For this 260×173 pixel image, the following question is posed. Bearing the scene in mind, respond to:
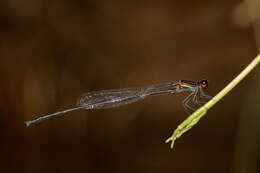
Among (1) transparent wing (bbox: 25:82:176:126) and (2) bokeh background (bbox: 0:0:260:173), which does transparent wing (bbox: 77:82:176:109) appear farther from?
(2) bokeh background (bbox: 0:0:260:173)

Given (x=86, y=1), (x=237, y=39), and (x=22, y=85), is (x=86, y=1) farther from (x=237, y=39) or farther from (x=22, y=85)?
(x=237, y=39)

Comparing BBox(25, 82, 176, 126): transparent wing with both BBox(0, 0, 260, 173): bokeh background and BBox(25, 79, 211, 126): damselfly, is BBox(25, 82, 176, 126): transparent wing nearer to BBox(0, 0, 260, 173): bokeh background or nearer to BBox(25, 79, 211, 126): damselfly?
BBox(25, 79, 211, 126): damselfly

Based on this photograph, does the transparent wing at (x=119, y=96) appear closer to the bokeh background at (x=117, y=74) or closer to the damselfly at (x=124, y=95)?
the damselfly at (x=124, y=95)

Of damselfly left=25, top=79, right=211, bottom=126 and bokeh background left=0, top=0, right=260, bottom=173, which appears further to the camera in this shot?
bokeh background left=0, top=0, right=260, bottom=173

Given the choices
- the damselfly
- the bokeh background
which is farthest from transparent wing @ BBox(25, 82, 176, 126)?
the bokeh background

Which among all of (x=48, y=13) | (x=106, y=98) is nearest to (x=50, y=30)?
(x=48, y=13)

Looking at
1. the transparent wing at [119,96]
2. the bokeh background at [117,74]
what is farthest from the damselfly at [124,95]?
the bokeh background at [117,74]

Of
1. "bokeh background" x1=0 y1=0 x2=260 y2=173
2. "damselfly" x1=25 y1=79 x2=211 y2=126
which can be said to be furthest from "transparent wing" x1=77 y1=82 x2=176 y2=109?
"bokeh background" x1=0 y1=0 x2=260 y2=173

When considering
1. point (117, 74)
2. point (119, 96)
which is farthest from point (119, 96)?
point (117, 74)
